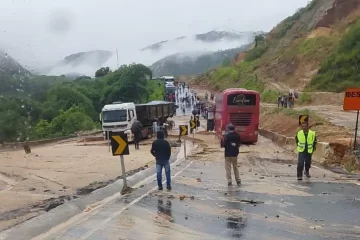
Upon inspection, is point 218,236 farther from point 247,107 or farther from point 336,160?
point 247,107

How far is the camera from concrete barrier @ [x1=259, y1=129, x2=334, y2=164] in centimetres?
2231

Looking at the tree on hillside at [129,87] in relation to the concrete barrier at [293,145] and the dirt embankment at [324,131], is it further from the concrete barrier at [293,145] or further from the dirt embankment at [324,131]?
the concrete barrier at [293,145]

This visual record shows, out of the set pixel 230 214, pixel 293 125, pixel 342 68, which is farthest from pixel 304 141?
pixel 342 68

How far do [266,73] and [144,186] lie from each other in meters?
68.4

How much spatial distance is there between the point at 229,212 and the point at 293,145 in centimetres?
1980

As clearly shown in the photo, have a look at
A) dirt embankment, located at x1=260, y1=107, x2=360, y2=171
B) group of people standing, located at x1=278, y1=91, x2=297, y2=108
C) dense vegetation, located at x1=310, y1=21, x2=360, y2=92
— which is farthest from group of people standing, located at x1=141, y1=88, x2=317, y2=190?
dense vegetation, located at x1=310, y1=21, x2=360, y2=92

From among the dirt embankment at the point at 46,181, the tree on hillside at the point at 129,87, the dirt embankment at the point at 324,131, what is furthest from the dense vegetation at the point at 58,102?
the dirt embankment at the point at 46,181

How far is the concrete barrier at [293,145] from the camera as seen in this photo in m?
22.3

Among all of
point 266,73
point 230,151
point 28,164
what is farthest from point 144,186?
point 266,73

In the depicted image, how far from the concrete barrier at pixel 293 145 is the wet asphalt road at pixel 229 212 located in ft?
16.2

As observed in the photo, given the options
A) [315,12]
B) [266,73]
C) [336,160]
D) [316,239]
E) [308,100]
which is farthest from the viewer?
[315,12]

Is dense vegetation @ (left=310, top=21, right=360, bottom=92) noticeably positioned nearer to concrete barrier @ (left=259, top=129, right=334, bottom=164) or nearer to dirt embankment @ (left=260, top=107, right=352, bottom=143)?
dirt embankment @ (left=260, top=107, right=352, bottom=143)

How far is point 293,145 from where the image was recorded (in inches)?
1186

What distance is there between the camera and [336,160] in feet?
70.5
